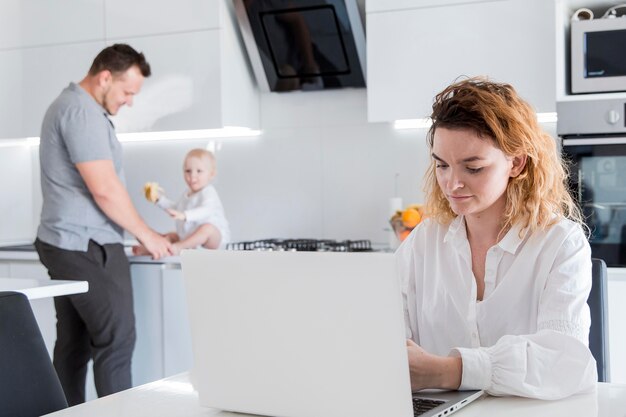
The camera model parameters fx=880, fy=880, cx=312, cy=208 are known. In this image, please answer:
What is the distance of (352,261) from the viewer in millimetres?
1112

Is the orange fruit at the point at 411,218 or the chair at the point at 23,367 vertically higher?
the orange fruit at the point at 411,218

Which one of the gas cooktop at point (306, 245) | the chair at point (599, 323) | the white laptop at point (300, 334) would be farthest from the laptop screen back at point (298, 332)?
the gas cooktop at point (306, 245)

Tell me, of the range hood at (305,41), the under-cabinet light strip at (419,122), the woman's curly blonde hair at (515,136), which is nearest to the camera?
the woman's curly blonde hair at (515,136)

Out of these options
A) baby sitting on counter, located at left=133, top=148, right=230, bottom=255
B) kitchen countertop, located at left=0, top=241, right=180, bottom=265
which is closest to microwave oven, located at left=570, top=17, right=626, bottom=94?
baby sitting on counter, located at left=133, top=148, right=230, bottom=255

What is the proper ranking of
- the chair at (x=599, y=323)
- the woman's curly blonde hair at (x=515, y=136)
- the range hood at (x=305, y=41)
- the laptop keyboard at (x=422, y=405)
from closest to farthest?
the laptop keyboard at (x=422, y=405), the woman's curly blonde hair at (x=515, y=136), the chair at (x=599, y=323), the range hood at (x=305, y=41)

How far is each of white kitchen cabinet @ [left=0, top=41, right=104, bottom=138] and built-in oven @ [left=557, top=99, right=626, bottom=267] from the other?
6.47 ft

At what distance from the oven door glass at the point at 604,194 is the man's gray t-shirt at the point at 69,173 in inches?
62.8

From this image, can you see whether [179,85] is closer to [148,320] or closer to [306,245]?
[306,245]

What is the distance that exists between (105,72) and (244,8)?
0.75 m

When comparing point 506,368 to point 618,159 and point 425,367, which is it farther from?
point 618,159

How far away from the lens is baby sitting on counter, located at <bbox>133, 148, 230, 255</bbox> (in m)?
3.40

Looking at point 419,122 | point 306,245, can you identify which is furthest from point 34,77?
point 419,122

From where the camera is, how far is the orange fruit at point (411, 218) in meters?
3.18

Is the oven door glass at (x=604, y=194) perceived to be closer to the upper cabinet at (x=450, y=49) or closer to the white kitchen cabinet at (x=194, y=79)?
the upper cabinet at (x=450, y=49)
